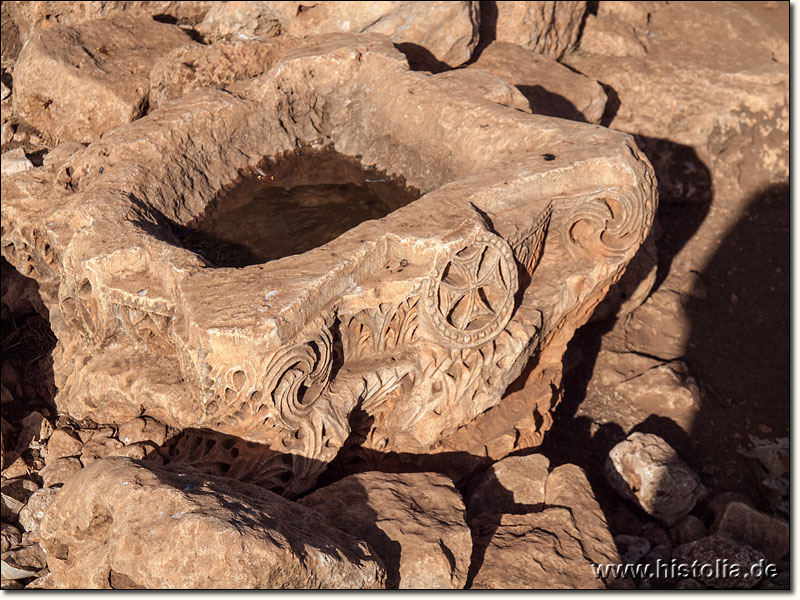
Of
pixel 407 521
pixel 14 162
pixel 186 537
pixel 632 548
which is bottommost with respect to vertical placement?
pixel 632 548

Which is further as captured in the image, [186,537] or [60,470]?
[60,470]

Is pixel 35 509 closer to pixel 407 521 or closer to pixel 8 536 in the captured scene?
pixel 8 536

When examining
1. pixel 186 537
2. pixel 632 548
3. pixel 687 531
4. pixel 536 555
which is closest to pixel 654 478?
pixel 687 531

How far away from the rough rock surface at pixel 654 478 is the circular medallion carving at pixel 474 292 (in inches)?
62.7

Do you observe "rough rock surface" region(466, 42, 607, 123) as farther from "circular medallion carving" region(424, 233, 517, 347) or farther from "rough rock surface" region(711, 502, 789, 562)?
"rough rock surface" region(711, 502, 789, 562)

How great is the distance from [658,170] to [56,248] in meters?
5.47

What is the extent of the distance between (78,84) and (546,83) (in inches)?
147

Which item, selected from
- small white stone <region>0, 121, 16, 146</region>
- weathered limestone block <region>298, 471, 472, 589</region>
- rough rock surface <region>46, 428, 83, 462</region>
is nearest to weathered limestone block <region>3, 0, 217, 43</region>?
small white stone <region>0, 121, 16, 146</region>

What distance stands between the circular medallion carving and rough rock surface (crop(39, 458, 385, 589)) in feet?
4.50

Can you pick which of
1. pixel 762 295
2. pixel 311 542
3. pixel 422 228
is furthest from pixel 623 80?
pixel 311 542

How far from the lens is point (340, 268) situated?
16.2ft

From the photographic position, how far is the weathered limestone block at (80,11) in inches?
337

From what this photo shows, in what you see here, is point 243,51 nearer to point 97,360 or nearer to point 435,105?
point 435,105

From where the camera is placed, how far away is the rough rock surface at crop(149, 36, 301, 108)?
6.95 metres
